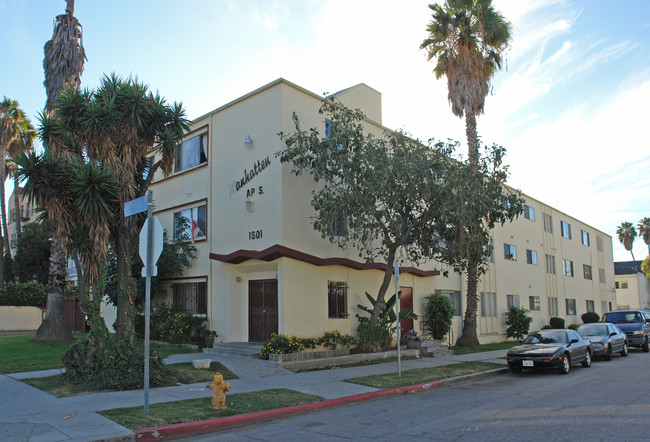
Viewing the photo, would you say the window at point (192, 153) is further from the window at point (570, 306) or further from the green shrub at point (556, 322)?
the window at point (570, 306)

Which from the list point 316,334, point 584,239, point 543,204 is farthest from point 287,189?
point 584,239

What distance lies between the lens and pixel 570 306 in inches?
1453

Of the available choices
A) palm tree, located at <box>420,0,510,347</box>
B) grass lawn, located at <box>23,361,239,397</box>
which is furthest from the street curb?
palm tree, located at <box>420,0,510,347</box>

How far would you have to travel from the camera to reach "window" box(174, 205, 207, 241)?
1950 centimetres

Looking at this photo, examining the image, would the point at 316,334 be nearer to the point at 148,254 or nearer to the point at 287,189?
the point at 287,189

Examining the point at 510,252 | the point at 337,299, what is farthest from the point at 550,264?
the point at 337,299

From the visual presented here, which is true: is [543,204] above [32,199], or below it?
above

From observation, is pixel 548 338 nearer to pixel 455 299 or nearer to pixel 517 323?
pixel 455 299

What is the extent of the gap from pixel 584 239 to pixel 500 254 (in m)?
16.8

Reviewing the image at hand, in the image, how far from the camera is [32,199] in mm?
10391

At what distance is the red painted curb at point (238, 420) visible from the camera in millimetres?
7406

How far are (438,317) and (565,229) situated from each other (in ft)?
70.1

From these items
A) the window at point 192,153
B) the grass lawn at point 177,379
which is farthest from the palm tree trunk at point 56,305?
the grass lawn at point 177,379

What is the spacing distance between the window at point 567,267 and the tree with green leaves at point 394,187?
74.9ft
